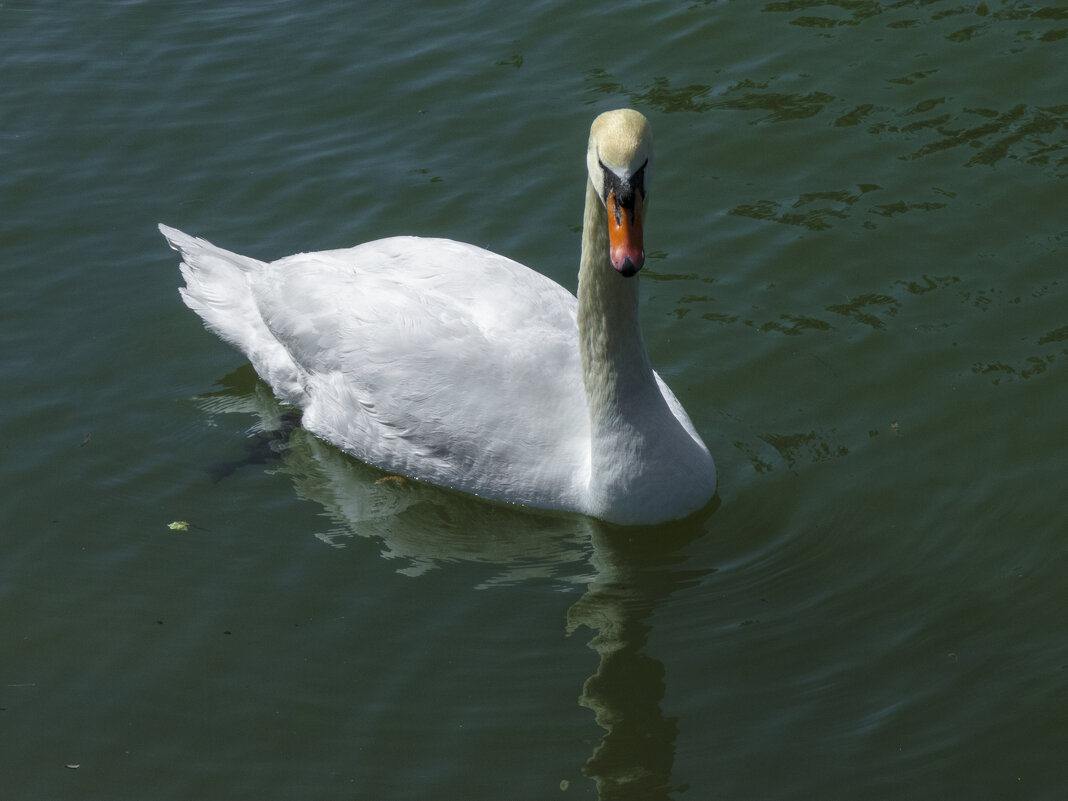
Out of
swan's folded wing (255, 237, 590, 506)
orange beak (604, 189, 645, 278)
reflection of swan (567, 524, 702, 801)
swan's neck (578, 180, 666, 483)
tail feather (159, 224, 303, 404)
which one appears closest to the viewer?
reflection of swan (567, 524, 702, 801)

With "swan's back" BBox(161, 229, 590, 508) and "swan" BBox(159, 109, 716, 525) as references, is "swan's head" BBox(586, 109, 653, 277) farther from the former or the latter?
"swan's back" BBox(161, 229, 590, 508)

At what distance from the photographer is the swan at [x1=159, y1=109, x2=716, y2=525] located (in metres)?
7.30

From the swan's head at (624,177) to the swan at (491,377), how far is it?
0.34 metres

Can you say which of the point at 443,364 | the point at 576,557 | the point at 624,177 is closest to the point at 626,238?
the point at 624,177

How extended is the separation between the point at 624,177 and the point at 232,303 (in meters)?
3.72

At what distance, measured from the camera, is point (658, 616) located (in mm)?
6941

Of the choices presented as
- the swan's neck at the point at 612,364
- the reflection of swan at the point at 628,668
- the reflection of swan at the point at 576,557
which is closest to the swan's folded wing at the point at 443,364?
the reflection of swan at the point at 576,557

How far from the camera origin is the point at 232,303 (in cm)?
901

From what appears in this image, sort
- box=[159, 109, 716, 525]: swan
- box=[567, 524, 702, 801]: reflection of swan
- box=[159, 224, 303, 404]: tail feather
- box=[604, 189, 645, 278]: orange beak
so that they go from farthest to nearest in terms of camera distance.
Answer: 1. box=[159, 224, 303, 404]: tail feather
2. box=[159, 109, 716, 525]: swan
3. box=[604, 189, 645, 278]: orange beak
4. box=[567, 524, 702, 801]: reflection of swan

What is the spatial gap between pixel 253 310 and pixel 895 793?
5119 mm

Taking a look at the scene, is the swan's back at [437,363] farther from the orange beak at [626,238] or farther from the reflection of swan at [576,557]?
the orange beak at [626,238]

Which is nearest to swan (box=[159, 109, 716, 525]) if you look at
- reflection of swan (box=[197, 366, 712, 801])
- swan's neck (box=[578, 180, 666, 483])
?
swan's neck (box=[578, 180, 666, 483])

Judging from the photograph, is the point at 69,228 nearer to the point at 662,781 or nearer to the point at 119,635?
the point at 119,635

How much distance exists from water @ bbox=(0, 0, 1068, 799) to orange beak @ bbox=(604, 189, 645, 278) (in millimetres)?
1863
